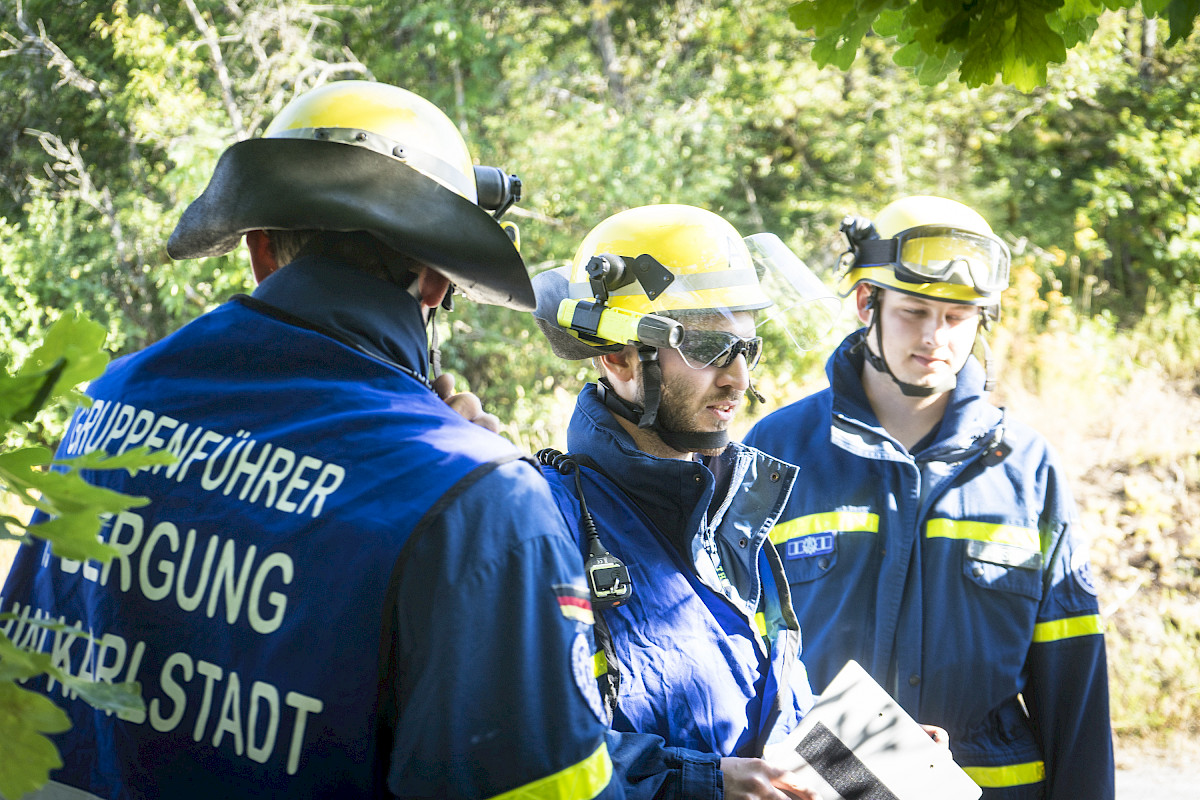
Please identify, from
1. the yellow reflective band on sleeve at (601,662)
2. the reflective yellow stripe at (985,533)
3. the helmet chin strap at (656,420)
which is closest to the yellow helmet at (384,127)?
the helmet chin strap at (656,420)

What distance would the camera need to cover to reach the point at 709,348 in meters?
2.50

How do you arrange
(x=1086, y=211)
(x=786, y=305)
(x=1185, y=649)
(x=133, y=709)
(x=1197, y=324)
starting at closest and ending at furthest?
(x=133, y=709)
(x=786, y=305)
(x=1185, y=649)
(x=1197, y=324)
(x=1086, y=211)

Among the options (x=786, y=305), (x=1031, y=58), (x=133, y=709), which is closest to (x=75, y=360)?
(x=133, y=709)

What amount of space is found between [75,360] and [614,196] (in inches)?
373

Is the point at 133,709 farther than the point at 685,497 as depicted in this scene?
No

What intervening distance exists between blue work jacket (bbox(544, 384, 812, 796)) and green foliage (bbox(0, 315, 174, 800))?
3.82 ft

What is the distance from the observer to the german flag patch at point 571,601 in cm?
136

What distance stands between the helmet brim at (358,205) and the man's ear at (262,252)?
3cm

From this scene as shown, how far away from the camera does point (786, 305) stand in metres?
2.79

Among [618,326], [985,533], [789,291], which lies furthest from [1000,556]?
[618,326]

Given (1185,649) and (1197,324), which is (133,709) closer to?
(1185,649)

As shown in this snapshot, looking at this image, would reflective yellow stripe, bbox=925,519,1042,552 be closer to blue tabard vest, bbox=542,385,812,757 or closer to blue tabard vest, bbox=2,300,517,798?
blue tabard vest, bbox=542,385,812,757

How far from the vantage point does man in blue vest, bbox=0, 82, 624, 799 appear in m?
1.28

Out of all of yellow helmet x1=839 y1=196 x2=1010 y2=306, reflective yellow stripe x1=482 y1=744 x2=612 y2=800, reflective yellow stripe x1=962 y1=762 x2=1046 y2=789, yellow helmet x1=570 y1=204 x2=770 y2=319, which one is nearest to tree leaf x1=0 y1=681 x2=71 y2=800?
reflective yellow stripe x1=482 y1=744 x2=612 y2=800
